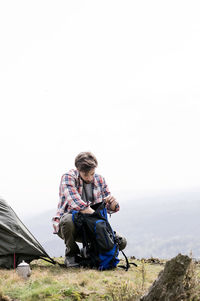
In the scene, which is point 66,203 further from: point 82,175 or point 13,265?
point 13,265

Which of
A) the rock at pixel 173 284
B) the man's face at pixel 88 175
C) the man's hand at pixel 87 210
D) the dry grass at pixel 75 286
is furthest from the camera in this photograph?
the man's face at pixel 88 175

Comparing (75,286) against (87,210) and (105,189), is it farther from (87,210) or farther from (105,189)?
(105,189)

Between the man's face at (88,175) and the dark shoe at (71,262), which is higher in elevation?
the man's face at (88,175)

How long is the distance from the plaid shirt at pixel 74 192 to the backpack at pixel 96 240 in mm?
223

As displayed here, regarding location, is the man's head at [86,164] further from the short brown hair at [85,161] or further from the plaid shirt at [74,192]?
the plaid shirt at [74,192]

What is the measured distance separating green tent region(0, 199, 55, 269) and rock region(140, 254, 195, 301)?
3919mm

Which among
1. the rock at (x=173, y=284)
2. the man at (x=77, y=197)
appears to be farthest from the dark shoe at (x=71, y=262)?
the rock at (x=173, y=284)

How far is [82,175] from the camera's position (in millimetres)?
7609

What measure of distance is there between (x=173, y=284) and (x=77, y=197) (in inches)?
146

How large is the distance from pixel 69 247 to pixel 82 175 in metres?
1.49

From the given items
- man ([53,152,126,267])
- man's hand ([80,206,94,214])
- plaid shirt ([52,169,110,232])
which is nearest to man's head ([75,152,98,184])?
man ([53,152,126,267])

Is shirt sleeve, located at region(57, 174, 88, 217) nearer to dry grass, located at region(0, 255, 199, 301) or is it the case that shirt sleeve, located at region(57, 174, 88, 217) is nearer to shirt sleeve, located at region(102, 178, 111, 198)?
shirt sleeve, located at region(102, 178, 111, 198)

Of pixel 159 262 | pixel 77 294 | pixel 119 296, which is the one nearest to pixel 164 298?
pixel 119 296

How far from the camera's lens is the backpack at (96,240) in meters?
7.00
